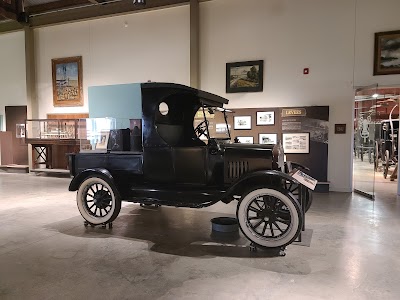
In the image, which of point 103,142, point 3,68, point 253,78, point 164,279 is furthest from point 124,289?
point 3,68

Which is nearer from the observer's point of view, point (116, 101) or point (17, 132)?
point (116, 101)

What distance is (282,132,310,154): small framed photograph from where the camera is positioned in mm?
7336

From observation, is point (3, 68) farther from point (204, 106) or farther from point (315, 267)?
point (315, 267)

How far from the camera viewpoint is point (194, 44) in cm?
812

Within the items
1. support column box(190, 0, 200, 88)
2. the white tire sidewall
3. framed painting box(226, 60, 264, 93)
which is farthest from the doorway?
the white tire sidewall

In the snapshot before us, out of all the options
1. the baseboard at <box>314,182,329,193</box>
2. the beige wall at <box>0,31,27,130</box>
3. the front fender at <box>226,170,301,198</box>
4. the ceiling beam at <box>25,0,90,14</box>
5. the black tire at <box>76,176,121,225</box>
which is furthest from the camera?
the beige wall at <box>0,31,27,130</box>

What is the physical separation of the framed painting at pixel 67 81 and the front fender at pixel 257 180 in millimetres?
7508

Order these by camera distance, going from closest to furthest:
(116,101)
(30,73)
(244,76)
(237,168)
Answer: (237,168)
(244,76)
(116,101)
(30,73)

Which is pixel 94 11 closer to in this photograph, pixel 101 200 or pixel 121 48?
pixel 121 48

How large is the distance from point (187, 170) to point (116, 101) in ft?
17.3

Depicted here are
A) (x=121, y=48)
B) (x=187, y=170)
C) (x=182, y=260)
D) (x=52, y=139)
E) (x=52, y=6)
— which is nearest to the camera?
(x=182, y=260)

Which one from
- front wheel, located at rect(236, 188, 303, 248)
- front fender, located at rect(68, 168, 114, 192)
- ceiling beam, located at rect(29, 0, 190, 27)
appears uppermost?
ceiling beam, located at rect(29, 0, 190, 27)

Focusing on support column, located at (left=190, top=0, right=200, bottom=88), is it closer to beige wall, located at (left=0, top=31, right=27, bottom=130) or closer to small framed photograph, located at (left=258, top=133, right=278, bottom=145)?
small framed photograph, located at (left=258, top=133, right=278, bottom=145)

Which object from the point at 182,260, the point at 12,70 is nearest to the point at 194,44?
the point at 182,260
